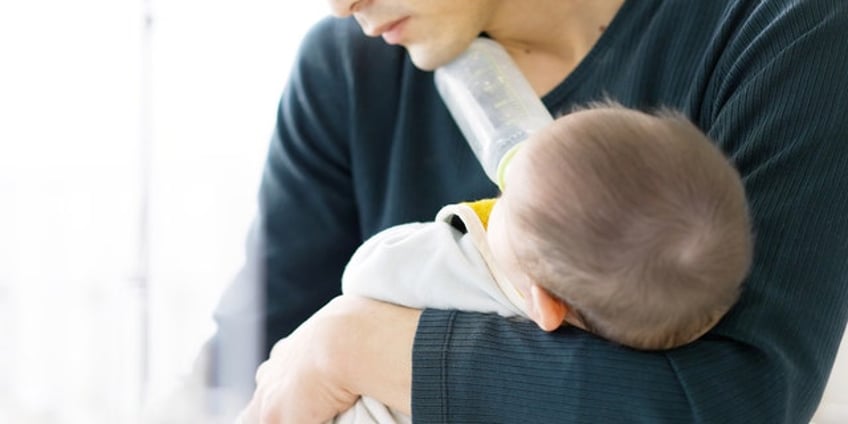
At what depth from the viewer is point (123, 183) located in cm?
183

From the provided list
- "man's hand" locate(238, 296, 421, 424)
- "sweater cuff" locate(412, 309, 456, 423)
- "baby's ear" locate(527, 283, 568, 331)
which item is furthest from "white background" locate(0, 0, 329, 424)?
"baby's ear" locate(527, 283, 568, 331)

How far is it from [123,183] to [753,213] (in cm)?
110

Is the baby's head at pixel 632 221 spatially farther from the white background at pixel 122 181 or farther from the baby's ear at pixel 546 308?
the white background at pixel 122 181

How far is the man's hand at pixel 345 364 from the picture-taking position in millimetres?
1134

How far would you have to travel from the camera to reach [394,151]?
60.7 inches

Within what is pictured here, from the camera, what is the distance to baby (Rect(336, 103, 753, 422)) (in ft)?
3.06

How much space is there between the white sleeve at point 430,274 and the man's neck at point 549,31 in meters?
0.36

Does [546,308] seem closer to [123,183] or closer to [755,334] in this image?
[755,334]

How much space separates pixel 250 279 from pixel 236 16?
0.54 m

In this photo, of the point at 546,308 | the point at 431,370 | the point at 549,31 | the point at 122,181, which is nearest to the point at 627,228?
the point at 546,308

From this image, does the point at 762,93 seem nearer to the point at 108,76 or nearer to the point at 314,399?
the point at 314,399

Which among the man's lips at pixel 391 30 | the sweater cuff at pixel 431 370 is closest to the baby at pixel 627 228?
the sweater cuff at pixel 431 370

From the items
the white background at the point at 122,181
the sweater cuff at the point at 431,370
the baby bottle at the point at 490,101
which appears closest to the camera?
the sweater cuff at the point at 431,370

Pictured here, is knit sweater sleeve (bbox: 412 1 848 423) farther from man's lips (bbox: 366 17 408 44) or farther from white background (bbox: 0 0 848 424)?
white background (bbox: 0 0 848 424)
